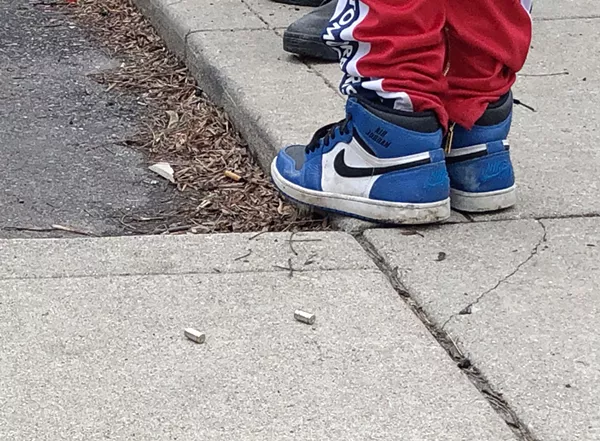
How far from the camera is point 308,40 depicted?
3.62 meters

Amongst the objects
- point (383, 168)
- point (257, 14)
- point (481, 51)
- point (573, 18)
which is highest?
point (481, 51)

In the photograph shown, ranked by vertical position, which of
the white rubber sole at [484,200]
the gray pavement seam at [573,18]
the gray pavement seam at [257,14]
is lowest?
the gray pavement seam at [257,14]

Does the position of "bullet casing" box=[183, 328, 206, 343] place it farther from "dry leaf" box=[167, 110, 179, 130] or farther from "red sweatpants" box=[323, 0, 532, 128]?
"dry leaf" box=[167, 110, 179, 130]

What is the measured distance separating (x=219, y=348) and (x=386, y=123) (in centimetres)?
71

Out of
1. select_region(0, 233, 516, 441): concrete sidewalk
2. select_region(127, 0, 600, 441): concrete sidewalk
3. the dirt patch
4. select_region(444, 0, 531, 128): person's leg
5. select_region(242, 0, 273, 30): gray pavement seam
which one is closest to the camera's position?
select_region(0, 233, 516, 441): concrete sidewalk

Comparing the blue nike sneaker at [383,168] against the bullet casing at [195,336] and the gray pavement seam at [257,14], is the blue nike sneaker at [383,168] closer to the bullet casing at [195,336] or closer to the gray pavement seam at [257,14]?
the bullet casing at [195,336]

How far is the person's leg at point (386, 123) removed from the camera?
2373mm

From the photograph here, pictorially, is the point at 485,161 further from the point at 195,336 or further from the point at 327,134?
the point at 195,336

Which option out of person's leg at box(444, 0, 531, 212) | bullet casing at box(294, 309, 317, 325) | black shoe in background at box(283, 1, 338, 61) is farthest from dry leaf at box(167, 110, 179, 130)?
bullet casing at box(294, 309, 317, 325)

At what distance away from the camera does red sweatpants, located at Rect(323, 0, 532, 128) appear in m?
2.37

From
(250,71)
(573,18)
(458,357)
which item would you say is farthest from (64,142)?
(573,18)

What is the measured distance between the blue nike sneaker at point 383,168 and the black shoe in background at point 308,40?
1.08 m

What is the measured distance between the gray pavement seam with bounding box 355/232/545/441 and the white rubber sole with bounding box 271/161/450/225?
0.23 feet

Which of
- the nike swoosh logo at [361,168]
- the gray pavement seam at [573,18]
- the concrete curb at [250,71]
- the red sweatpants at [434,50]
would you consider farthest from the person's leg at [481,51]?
the gray pavement seam at [573,18]
